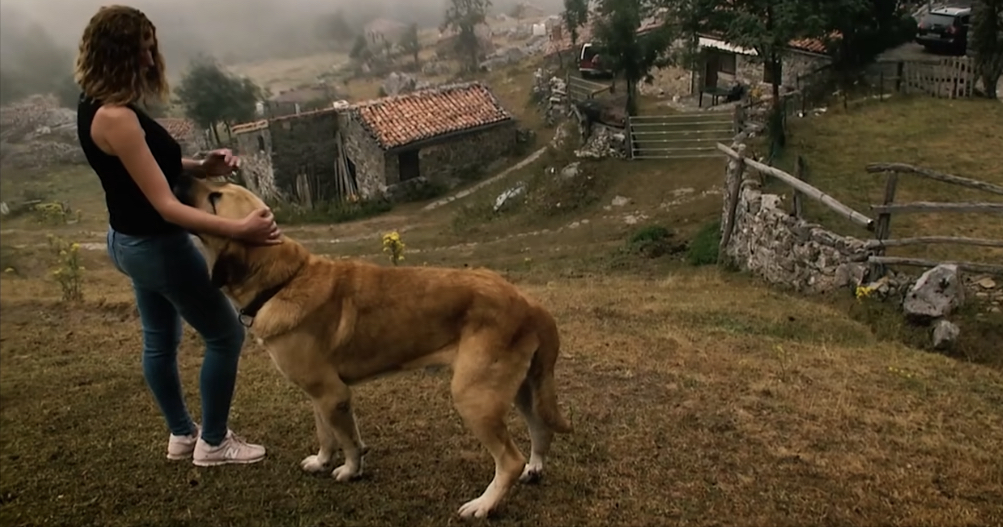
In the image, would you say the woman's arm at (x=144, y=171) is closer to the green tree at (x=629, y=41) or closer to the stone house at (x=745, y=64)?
the stone house at (x=745, y=64)

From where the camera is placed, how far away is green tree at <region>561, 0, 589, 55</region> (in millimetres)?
27797

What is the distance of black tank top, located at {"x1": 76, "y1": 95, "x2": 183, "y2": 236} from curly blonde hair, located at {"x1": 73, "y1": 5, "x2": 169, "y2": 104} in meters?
0.06

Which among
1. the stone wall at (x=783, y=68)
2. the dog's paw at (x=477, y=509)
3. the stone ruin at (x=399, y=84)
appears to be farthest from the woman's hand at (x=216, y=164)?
the stone ruin at (x=399, y=84)

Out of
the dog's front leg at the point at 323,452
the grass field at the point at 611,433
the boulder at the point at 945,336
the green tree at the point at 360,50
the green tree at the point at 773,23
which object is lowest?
the boulder at the point at 945,336

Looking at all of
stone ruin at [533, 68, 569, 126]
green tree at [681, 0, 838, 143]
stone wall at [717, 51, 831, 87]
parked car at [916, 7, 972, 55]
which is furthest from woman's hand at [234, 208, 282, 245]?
stone ruin at [533, 68, 569, 126]

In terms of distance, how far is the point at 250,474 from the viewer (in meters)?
4.22

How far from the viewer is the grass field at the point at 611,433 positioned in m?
3.94

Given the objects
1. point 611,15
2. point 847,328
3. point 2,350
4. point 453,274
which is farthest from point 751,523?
point 611,15

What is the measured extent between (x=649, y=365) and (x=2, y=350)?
593 centimetres

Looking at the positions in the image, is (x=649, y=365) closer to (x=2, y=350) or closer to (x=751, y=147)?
(x=2, y=350)

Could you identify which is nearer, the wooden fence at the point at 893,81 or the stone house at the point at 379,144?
the wooden fence at the point at 893,81

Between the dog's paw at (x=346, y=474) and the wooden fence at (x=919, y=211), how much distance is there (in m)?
7.26

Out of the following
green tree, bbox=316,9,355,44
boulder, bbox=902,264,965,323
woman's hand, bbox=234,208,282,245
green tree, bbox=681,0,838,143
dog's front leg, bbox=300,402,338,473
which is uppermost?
green tree, bbox=316,9,355,44

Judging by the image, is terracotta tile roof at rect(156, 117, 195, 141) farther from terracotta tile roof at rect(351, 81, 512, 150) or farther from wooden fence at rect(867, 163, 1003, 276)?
wooden fence at rect(867, 163, 1003, 276)
